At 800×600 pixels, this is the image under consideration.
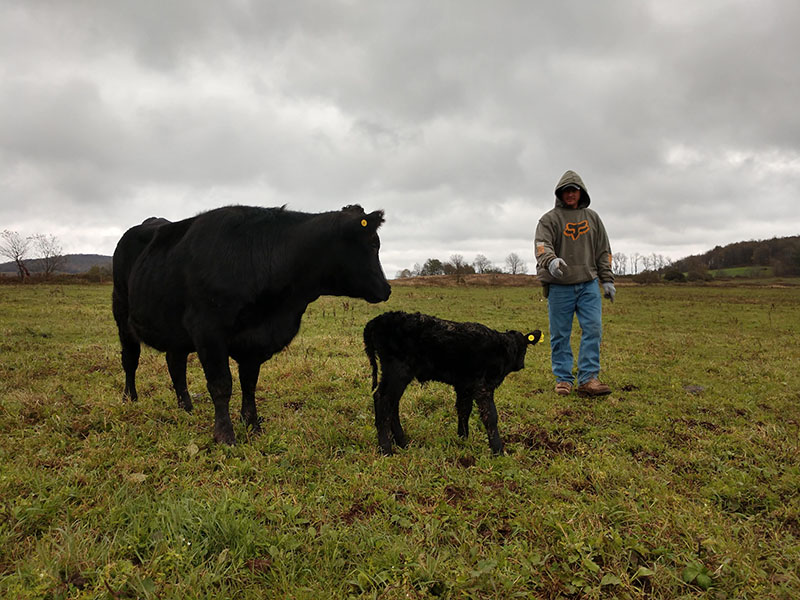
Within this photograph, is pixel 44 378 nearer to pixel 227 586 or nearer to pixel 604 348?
pixel 227 586

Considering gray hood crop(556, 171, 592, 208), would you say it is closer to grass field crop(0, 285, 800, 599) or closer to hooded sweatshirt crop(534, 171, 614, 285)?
hooded sweatshirt crop(534, 171, 614, 285)

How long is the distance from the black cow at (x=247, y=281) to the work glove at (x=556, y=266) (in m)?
2.80

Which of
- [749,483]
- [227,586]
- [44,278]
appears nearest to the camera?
[227,586]

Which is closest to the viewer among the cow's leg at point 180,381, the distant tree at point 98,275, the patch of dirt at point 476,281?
the cow's leg at point 180,381

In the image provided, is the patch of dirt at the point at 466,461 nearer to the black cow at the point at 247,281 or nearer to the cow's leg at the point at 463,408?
the cow's leg at the point at 463,408

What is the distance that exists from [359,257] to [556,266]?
10.2 ft

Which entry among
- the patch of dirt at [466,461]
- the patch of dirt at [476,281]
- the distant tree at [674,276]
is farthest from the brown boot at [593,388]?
the distant tree at [674,276]

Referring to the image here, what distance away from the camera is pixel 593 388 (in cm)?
629

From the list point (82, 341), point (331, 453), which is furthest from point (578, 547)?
point (82, 341)

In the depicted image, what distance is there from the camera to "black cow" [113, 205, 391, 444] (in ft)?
13.8

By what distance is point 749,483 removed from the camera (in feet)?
12.0

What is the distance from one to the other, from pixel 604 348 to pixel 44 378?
11.5 meters

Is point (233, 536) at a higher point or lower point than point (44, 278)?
lower

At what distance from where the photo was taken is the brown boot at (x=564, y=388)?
656cm
